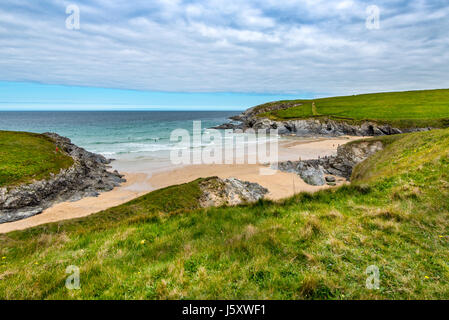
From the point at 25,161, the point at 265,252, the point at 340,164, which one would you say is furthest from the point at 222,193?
the point at 25,161

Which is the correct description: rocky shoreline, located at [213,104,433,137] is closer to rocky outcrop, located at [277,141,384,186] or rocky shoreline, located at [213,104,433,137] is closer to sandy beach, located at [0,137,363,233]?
sandy beach, located at [0,137,363,233]

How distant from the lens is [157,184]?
92.2 feet

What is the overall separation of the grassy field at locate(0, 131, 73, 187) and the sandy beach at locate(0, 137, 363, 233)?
5.49 metres

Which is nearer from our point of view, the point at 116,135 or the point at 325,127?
the point at 325,127

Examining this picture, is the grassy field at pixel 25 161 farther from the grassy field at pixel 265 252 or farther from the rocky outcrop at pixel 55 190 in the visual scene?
the grassy field at pixel 265 252

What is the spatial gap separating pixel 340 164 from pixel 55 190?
3693 centimetres

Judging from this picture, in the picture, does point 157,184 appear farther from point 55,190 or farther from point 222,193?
point 222,193

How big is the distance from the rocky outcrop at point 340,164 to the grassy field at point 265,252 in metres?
18.8

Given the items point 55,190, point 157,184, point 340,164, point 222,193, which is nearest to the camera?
point 222,193

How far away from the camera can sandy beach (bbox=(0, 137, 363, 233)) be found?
1931 cm
